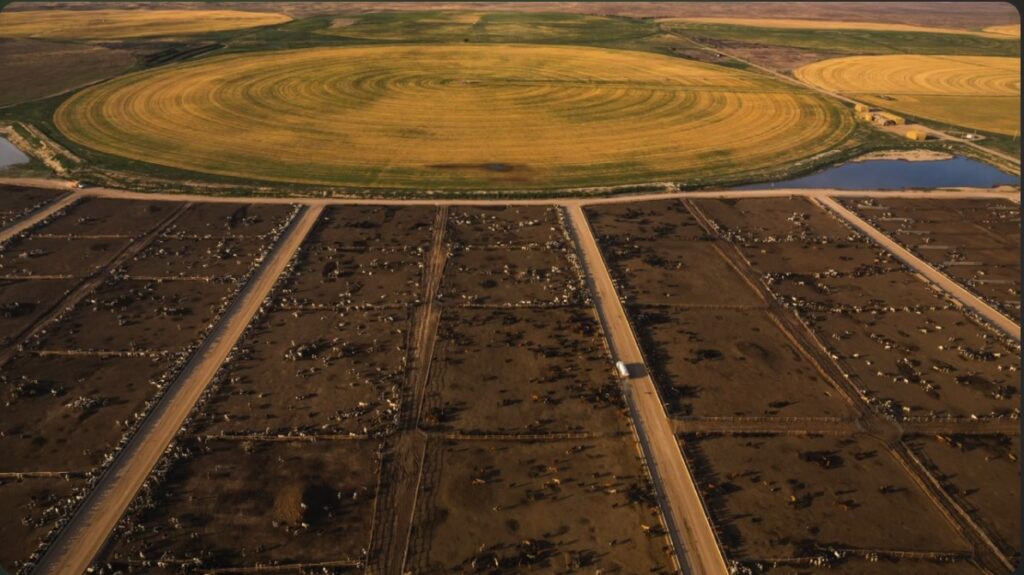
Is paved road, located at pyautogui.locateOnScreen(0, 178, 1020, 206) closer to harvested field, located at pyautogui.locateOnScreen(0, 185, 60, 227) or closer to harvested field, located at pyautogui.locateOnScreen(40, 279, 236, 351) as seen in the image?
harvested field, located at pyautogui.locateOnScreen(0, 185, 60, 227)

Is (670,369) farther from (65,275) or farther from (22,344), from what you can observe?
(65,275)

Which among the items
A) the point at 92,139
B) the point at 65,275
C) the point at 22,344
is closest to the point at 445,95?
the point at 92,139

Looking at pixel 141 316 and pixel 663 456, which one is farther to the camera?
pixel 141 316

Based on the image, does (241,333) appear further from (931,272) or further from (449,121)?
(931,272)

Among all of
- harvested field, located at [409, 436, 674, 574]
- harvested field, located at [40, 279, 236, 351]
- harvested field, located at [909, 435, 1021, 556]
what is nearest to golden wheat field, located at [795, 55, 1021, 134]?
harvested field, located at [909, 435, 1021, 556]

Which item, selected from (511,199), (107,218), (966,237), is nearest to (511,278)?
(511,199)
